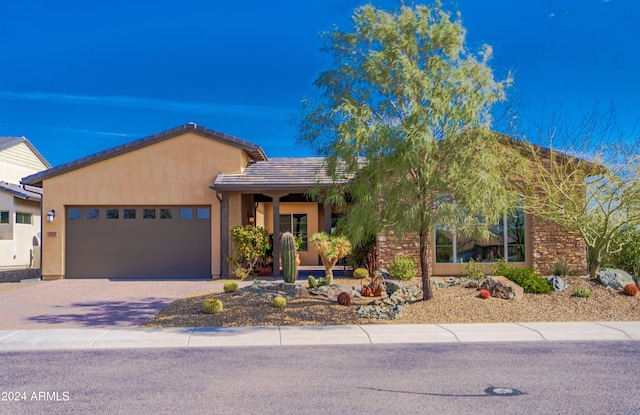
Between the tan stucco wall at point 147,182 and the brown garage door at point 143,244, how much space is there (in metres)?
0.34

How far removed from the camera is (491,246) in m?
16.3

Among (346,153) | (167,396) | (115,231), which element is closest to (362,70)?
(346,153)

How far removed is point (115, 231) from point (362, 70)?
1154 cm

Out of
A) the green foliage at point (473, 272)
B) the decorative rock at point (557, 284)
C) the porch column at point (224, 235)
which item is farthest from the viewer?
the porch column at point (224, 235)

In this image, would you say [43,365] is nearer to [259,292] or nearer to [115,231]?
[259,292]

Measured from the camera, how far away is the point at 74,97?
25.0 metres

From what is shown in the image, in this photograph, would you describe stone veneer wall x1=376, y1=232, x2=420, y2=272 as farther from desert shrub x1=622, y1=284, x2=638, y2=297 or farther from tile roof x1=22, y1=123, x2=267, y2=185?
desert shrub x1=622, y1=284, x2=638, y2=297

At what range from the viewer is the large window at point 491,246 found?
1627cm

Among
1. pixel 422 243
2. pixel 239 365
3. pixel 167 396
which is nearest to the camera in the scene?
pixel 167 396

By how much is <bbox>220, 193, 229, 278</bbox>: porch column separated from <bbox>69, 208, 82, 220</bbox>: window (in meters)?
5.14

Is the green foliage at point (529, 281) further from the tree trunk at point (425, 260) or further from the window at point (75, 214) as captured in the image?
the window at point (75, 214)

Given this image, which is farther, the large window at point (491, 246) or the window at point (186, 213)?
the window at point (186, 213)

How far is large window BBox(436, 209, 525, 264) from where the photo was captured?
16266 mm

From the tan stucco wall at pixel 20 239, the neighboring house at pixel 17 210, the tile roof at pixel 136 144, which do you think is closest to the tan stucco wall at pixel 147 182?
the tile roof at pixel 136 144
